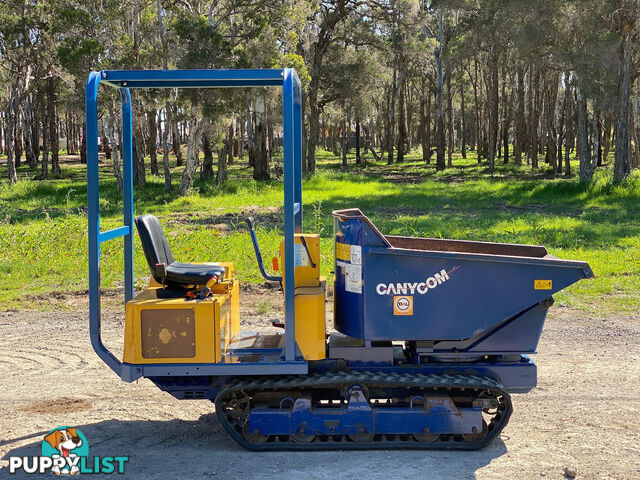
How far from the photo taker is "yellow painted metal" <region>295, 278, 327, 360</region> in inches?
203

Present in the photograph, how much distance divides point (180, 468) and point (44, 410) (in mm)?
1888

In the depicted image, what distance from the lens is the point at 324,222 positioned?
682 inches

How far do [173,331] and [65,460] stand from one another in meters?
1.19

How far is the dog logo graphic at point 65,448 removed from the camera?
4.97m

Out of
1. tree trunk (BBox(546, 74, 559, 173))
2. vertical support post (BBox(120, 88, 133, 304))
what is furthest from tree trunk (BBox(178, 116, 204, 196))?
vertical support post (BBox(120, 88, 133, 304))

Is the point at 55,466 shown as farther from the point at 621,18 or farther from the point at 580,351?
the point at 621,18

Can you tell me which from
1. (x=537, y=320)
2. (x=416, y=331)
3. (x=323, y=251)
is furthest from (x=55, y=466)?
(x=323, y=251)

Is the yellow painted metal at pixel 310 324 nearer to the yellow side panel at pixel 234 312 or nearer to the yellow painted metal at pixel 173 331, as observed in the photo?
the yellow painted metal at pixel 173 331

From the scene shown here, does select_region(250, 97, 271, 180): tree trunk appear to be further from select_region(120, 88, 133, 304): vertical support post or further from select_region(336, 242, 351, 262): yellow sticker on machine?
select_region(336, 242, 351, 262): yellow sticker on machine

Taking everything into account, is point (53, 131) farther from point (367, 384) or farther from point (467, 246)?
point (367, 384)

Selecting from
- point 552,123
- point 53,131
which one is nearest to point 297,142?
point 552,123

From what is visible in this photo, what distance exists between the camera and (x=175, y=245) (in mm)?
13547

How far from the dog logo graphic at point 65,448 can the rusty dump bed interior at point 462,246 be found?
3.00 metres

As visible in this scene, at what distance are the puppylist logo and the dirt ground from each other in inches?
3.7
